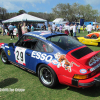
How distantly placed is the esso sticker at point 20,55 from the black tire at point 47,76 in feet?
2.66

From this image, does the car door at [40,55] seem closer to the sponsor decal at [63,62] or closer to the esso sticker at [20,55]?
the sponsor decal at [63,62]

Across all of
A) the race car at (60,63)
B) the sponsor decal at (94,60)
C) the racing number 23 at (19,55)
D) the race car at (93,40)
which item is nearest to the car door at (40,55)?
the race car at (60,63)

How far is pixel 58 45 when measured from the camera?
9.18ft

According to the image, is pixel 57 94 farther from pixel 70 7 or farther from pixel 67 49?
pixel 70 7

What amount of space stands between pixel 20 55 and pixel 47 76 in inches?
49.2

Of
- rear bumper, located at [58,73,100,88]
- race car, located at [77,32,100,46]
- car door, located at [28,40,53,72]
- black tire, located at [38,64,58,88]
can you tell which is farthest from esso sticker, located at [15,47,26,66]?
race car, located at [77,32,100,46]

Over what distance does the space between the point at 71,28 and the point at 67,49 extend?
9912 millimetres

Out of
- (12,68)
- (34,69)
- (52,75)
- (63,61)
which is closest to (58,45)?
(63,61)

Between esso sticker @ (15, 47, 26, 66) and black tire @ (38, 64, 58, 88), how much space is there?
81cm

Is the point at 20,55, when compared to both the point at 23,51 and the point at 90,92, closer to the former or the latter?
the point at 23,51

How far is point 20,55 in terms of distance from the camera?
3428 millimetres

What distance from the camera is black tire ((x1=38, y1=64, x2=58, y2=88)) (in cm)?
254

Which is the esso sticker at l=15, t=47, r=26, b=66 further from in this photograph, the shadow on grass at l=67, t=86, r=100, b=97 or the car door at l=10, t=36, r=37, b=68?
the shadow on grass at l=67, t=86, r=100, b=97

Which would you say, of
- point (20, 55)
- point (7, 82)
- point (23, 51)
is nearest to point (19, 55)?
point (20, 55)
